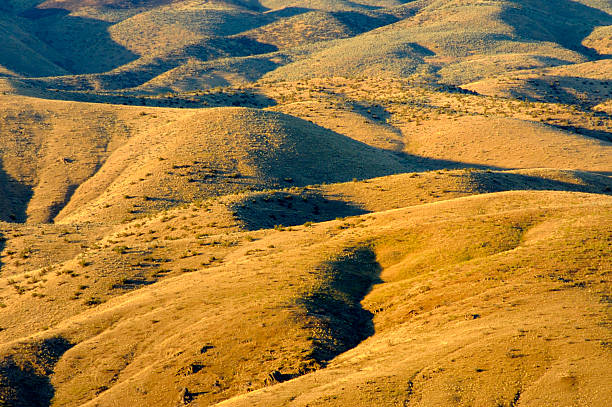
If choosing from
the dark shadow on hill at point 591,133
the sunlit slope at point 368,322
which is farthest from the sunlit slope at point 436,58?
the sunlit slope at point 368,322

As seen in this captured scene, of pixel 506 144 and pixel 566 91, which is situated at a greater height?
pixel 566 91

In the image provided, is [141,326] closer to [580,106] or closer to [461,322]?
[461,322]

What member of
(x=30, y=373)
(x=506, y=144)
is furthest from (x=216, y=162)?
(x=506, y=144)

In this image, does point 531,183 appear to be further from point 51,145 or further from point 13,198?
point 51,145

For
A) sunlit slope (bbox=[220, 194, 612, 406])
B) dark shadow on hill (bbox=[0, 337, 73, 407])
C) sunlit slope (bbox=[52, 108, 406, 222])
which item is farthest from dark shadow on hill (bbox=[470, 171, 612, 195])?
dark shadow on hill (bbox=[0, 337, 73, 407])

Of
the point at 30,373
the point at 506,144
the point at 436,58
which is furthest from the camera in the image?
the point at 436,58

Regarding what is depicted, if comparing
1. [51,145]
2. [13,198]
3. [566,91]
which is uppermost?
[566,91]
